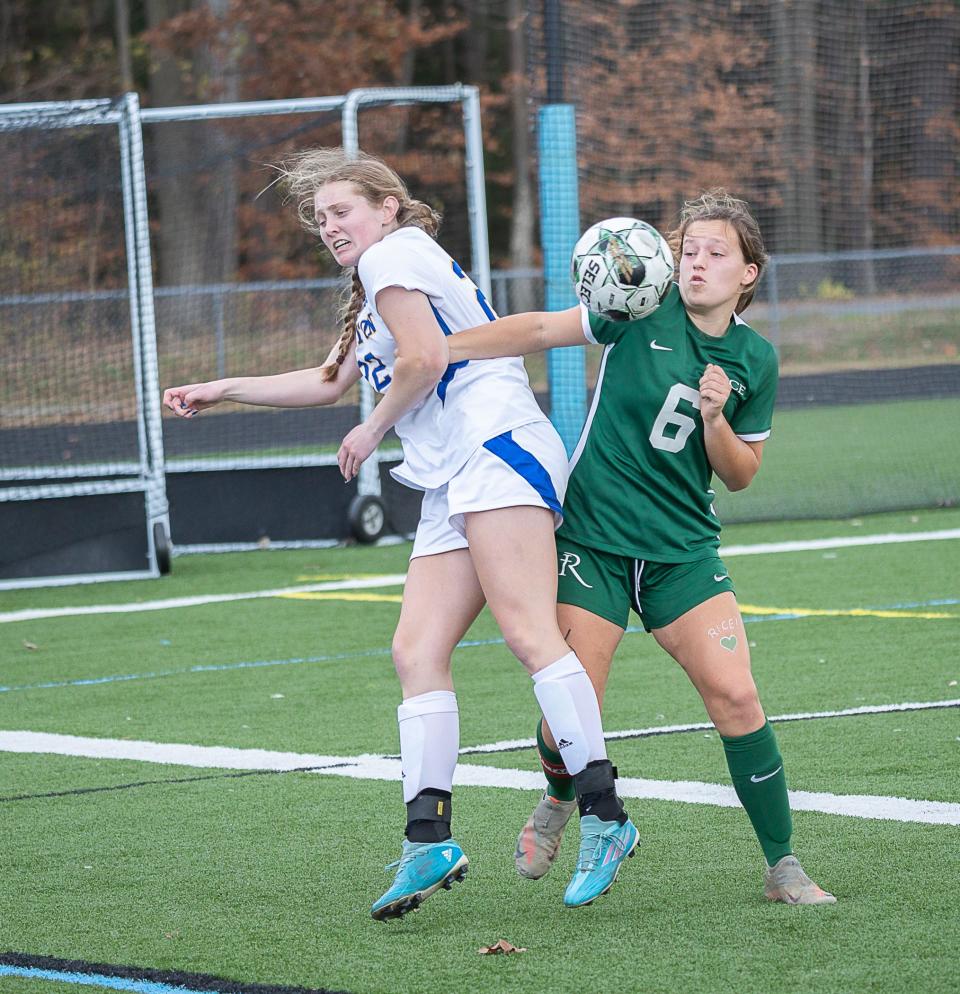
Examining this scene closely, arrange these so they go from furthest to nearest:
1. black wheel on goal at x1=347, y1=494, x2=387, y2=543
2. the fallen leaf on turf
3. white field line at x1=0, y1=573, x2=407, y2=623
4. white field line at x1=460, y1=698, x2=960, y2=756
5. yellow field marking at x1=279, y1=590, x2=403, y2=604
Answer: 1. black wheel on goal at x1=347, y1=494, x2=387, y2=543
2. white field line at x1=0, y1=573, x2=407, y2=623
3. yellow field marking at x1=279, y1=590, x2=403, y2=604
4. white field line at x1=460, y1=698, x2=960, y2=756
5. the fallen leaf on turf

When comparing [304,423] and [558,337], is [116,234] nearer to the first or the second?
[304,423]

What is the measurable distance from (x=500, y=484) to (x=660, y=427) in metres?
0.43

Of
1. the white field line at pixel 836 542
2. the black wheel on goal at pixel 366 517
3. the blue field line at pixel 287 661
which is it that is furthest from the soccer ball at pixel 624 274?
the black wheel on goal at pixel 366 517

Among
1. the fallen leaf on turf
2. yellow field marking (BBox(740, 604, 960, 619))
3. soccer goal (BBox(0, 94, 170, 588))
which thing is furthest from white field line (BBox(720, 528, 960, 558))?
the fallen leaf on turf

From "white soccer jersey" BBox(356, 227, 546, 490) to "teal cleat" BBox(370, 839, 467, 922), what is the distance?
0.88 m

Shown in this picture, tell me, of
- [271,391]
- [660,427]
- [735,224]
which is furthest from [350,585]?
[735,224]

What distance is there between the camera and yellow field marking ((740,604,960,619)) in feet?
26.0

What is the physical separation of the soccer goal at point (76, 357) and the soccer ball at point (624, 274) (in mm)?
7139

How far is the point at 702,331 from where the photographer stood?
13.2ft

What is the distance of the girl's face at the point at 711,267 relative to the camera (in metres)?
3.97

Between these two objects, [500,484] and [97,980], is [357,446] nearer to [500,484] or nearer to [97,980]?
[500,484]

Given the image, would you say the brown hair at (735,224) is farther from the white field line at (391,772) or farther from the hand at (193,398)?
the white field line at (391,772)

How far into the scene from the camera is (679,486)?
4.05 metres

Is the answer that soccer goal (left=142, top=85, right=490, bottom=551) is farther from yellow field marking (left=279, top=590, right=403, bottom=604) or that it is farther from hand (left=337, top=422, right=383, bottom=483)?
yellow field marking (left=279, top=590, right=403, bottom=604)
